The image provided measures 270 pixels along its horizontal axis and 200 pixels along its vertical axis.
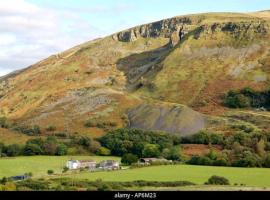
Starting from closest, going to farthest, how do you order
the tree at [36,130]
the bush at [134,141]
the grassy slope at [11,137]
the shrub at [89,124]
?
1. the bush at [134,141]
2. the grassy slope at [11,137]
3. the tree at [36,130]
4. the shrub at [89,124]

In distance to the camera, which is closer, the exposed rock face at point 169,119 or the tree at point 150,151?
the tree at point 150,151

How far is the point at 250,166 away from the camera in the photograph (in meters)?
92.4

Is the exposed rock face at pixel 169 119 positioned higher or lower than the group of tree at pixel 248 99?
lower

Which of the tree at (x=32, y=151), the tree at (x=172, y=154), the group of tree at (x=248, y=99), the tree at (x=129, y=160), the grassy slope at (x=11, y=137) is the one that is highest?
the group of tree at (x=248, y=99)

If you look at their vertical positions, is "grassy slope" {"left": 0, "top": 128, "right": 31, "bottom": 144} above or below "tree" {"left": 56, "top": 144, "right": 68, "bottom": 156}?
below

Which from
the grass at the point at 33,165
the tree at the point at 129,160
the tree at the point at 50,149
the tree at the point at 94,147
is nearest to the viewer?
the grass at the point at 33,165

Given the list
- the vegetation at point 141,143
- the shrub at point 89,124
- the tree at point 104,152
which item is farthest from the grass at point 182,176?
the shrub at point 89,124

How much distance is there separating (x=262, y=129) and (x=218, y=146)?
68.9ft

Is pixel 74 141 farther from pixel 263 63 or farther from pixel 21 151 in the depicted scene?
pixel 263 63

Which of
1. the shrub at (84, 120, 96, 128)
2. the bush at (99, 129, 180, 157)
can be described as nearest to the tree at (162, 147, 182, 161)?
the bush at (99, 129, 180, 157)

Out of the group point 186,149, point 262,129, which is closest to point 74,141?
point 186,149

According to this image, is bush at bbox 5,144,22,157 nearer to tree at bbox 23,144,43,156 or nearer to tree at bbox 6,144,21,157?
tree at bbox 6,144,21,157

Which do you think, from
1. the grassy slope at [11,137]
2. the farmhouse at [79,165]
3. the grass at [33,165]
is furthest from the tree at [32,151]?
the farmhouse at [79,165]

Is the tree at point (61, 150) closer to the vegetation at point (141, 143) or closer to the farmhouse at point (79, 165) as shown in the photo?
the vegetation at point (141, 143)
